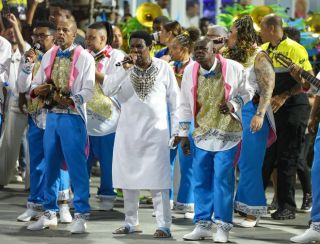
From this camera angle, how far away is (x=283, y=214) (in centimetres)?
1239

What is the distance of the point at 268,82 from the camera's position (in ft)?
36.8

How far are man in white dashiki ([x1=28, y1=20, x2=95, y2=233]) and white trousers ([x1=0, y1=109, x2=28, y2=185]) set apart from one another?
3432 millimetres

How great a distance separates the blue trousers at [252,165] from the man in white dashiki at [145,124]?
1048mm

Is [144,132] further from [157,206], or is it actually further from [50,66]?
[50,66]

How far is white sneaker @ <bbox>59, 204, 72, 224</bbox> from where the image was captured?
11.6 meters

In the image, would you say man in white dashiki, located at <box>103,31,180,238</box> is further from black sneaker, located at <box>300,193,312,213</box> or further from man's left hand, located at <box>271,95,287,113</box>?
black sneaker, located at <box>300,193,312,213</box>

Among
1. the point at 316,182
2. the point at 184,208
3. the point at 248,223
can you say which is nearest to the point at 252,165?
the point at 248,223

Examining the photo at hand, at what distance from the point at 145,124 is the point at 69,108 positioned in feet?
2.34

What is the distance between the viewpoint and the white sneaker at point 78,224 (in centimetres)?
1087

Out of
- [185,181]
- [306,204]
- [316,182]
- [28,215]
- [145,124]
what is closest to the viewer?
[316,182]

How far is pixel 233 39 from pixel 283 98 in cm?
119

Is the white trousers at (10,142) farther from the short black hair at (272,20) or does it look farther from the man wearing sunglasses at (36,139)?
the short black hair at (272,20)

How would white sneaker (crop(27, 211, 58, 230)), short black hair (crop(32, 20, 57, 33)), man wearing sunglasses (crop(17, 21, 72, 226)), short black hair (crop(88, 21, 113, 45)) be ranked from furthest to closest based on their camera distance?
short black hair (crop(88, 21, 113, 45)) < short black hair (crop(32, 20, 57, 33)) < man wearing sunglasses (crop(17, 21, 72, 226)) < white sneaker (crop(27, 211, 58, 230))

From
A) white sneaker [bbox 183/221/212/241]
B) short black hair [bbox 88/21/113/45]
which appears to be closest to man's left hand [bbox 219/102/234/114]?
white sneaker [bbox 183/221/212/241]
